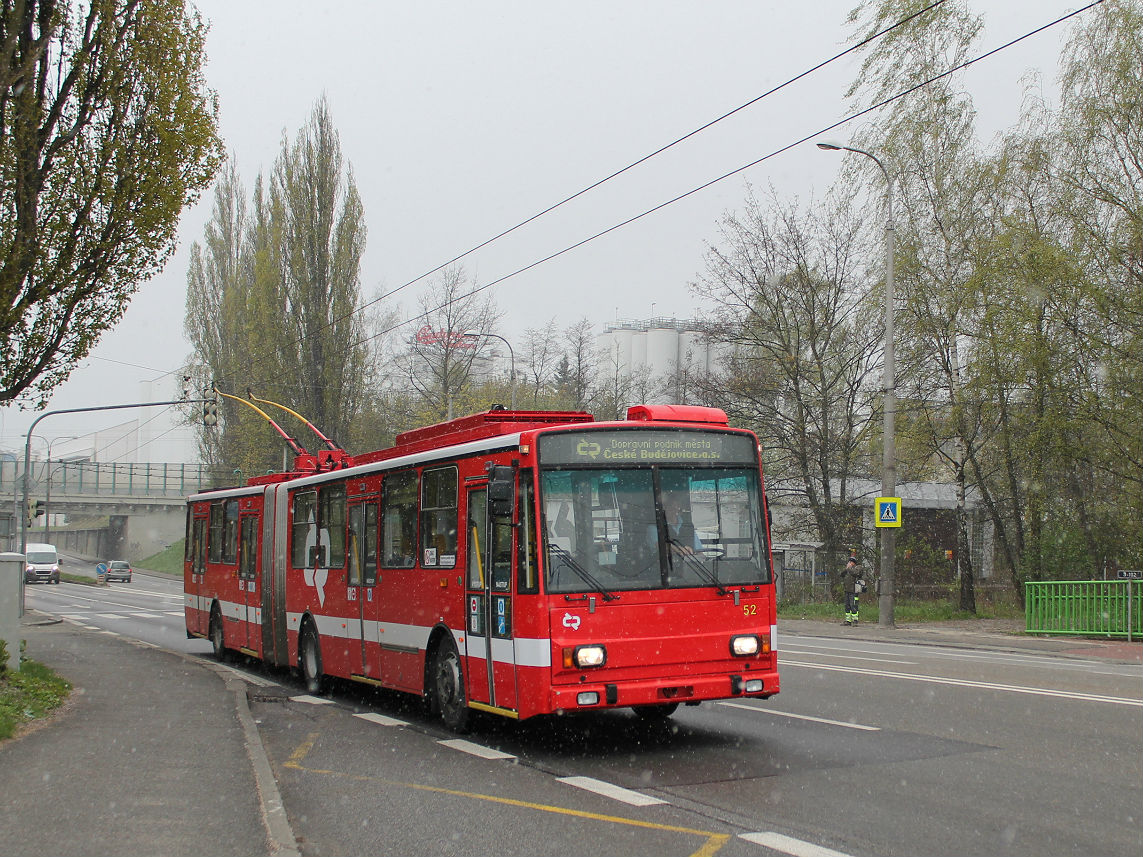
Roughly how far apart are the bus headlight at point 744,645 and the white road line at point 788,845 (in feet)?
11.1

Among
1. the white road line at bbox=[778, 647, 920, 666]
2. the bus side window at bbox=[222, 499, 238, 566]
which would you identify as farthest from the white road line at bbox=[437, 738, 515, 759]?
the bus side window at bbox=[222, 499, 238, 566]

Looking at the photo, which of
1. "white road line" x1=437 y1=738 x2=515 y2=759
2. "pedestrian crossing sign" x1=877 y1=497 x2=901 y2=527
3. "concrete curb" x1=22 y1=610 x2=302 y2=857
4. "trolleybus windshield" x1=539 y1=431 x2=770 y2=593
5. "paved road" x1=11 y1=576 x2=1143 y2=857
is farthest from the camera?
"pedestrian crossing sign" x1=877 y1=497 x2=901 y2=527

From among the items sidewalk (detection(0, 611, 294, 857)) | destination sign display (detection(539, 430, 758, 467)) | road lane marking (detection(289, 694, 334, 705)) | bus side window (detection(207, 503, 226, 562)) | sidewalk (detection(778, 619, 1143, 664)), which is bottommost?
sidewalk (detection(778, 619, 1143, 664))

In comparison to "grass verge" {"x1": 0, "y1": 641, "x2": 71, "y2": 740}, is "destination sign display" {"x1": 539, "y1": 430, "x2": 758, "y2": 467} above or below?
above

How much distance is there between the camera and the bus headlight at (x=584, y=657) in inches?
374

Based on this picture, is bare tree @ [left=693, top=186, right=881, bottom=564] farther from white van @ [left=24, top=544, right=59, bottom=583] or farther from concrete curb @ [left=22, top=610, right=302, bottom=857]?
white van @ [left=24, top=544, right=59, bottom=583]

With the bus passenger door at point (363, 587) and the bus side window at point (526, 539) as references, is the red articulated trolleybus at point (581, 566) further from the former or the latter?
the bus passenger door at point (363, 587)

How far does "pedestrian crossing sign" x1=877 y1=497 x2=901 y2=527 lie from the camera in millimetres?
26359

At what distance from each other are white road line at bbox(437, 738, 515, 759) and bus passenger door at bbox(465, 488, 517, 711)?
386 millimetres

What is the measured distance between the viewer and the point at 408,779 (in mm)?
8883

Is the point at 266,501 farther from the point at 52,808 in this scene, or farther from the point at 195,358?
the point at 195,358

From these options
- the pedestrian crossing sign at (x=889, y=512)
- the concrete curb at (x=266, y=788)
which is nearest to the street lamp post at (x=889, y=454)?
the pedestrian crossing sign at (x=889, y=512)

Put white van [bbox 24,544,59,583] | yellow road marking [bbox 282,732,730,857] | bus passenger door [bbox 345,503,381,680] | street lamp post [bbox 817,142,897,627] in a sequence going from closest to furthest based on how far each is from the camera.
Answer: yellow road marking [bbox 282,732,730,857], bus passenger door [bbox 345,503,381,680], street lamp post [bbox 817,142,897,627], white van [bbox 24,544,59,583]

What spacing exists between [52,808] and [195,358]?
5752 cm
